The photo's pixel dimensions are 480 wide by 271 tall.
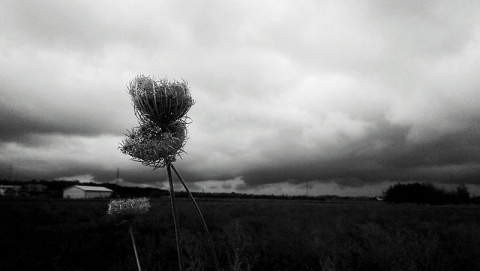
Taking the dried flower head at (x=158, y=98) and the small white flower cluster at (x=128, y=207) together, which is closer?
the dried flower head at (x=158, y=98)

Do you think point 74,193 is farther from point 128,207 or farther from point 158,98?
point 158,98

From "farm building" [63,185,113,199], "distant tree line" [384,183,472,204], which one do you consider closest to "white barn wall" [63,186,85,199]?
"farm building" [63,185,113,199]

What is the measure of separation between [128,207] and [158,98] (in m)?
1.73

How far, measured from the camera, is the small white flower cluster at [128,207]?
132 inches

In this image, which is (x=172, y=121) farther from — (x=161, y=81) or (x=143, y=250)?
(x=143, y=250)

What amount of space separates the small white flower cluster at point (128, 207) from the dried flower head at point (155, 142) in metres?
1.18

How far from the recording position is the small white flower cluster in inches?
132

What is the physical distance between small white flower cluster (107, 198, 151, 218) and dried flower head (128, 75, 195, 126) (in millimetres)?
1479

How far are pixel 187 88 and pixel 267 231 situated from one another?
19.8 meters

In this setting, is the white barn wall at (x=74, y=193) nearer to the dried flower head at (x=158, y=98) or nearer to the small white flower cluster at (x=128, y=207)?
the small white flower cluster at (x=128, y=207)

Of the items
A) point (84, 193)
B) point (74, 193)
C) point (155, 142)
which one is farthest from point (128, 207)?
point (74, 193)

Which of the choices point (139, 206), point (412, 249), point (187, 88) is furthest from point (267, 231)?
point (187, 88)

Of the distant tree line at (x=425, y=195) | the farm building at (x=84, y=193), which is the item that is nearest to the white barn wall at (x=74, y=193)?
the farm building at (x=84, y=193)

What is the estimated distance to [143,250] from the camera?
46.4 feet
